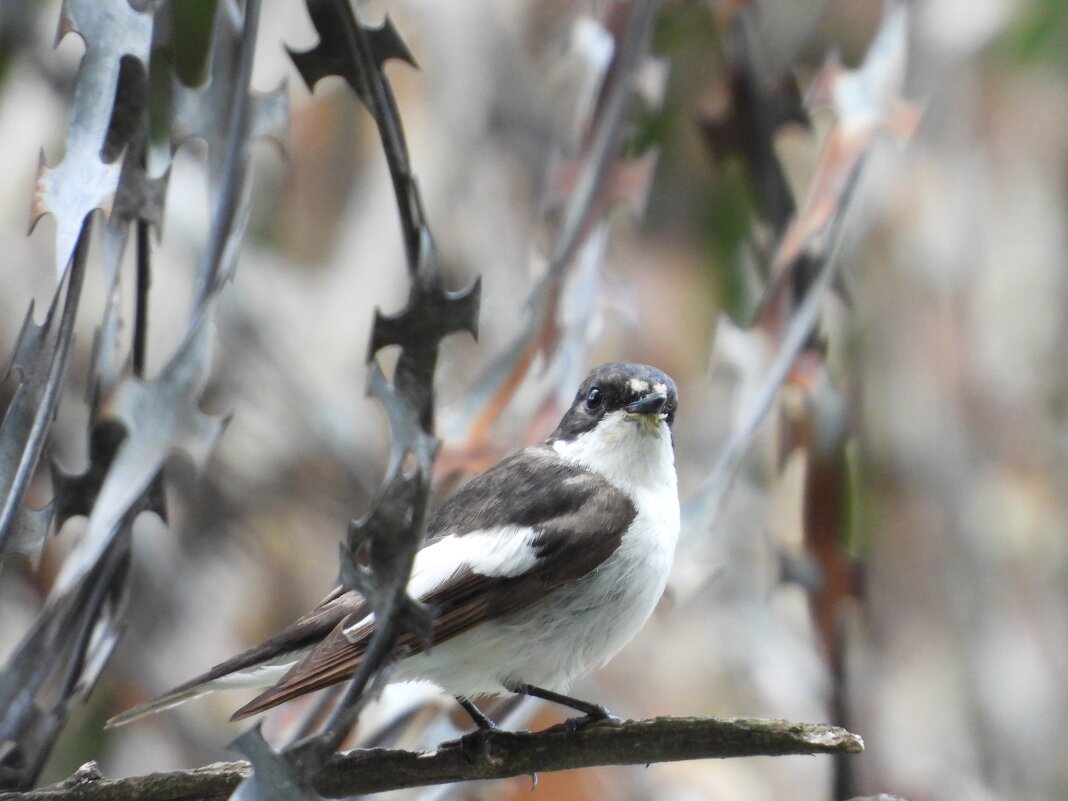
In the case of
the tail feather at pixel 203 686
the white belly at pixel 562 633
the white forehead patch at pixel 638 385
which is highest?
the white forehead patch at pixel 638 385

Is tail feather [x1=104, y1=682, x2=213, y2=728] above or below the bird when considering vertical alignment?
below

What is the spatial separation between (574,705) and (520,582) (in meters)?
0.17

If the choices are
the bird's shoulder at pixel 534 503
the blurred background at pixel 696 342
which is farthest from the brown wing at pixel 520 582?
the blurred background at pixel 696 342

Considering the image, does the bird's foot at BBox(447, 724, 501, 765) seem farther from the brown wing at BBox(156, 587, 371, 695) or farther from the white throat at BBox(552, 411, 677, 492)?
the white throat at BBox(552, 411, 677, 492)

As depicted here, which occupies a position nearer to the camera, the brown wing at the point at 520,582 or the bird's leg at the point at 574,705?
the brown wing at the point at 520,582

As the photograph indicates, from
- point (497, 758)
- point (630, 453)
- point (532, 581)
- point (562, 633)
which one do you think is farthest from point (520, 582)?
point (630, 453)

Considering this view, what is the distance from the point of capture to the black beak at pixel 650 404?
5.63 feet

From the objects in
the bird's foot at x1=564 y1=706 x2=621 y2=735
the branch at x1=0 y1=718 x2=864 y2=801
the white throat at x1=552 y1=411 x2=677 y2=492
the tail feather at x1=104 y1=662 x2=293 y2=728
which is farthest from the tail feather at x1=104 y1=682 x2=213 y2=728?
the white throat at x1=552 y1=411 x2=677 y2=492

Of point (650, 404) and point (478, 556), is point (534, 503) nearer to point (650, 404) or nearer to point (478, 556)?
point (478, 556)

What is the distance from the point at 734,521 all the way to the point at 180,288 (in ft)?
4.87

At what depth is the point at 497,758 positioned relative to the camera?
1267mm

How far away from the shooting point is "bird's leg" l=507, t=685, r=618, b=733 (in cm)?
133

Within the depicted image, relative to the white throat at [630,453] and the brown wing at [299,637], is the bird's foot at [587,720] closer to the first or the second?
the brown wing at [299,637]

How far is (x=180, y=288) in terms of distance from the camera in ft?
9.72
